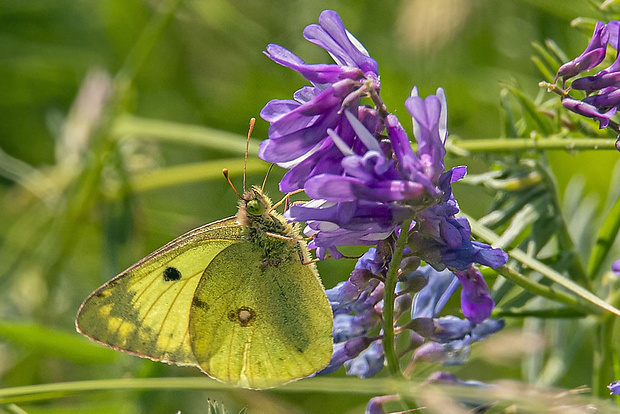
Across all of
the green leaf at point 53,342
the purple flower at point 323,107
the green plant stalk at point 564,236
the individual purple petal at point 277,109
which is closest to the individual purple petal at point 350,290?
the purple flower at point 323,107

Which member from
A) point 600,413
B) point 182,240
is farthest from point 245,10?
point 600,413

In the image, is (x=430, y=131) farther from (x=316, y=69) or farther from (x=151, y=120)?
(x=151, y=120)

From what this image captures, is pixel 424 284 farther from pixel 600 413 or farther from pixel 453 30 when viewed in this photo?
pixel 453 30

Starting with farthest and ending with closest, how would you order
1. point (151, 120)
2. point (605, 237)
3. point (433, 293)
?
point (151, 120) < point (605, 237) < point (433, 293)

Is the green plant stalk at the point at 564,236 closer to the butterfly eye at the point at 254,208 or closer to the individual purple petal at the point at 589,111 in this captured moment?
the individual purple petal at the point at 589,111

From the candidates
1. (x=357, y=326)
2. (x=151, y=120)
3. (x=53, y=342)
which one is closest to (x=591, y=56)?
(x=357, y=326)

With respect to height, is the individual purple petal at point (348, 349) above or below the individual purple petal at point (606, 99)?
below

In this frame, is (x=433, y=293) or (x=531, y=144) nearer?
(x=433, y=293)
